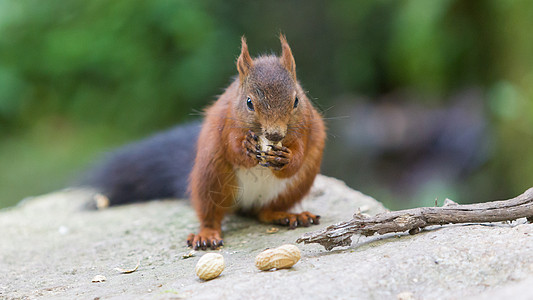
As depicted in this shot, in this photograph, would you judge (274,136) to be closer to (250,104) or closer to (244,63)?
(250,104)

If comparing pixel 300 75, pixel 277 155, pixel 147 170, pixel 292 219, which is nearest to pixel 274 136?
pixel 277 155

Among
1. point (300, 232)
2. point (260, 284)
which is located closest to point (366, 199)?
point (300, 232)

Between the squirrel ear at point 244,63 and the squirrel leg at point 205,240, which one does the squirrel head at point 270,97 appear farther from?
the squirrel leg at point 205,240

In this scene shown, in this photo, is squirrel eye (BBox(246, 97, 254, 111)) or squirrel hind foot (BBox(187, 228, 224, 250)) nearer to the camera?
squirrel eye (BBox(246, 97, 254, 111))

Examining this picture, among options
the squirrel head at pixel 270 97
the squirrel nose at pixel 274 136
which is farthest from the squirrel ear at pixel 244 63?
the squirrel nose at pixel 274 136

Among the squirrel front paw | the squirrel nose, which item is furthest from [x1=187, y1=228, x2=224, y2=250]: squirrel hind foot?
the squirrel nose

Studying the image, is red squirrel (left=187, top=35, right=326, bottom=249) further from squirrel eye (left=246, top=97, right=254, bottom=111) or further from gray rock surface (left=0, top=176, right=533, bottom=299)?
gray rock surface (left=0, top=176, right=533, bottom=299)

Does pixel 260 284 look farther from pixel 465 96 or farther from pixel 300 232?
pixel 465 96
